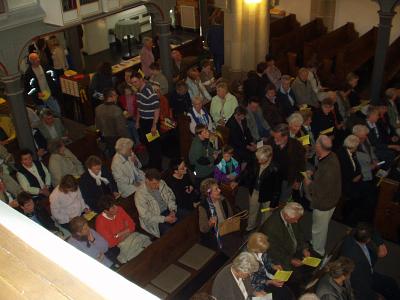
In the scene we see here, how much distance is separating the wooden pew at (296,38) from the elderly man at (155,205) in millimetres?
7452

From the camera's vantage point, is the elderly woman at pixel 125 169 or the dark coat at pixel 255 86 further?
the dark coat at pixel 255 86

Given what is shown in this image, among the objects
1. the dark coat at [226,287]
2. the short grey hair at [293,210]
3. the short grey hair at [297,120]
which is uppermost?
the short grey hair at [297,120]

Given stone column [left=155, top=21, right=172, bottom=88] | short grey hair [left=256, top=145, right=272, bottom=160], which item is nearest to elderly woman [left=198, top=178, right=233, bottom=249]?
short grey hair [left=256, top=145, right=272, bottom=160]

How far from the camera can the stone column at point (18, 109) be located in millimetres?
7852

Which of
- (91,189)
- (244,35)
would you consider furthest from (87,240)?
(244,35)

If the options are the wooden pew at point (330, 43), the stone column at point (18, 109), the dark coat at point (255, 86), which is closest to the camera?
the stone column at point (18, 109)

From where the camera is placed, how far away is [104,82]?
10164mm

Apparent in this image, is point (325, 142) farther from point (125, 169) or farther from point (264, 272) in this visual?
point (125, 169)

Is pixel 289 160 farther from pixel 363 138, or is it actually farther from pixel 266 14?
pixel 266 14

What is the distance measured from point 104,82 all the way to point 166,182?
4209 millimetres

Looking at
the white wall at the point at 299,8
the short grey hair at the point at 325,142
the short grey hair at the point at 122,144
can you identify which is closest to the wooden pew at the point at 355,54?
the white wall at the point at 299,8

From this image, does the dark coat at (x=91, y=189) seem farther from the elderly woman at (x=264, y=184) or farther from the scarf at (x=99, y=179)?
the elderly woman at (x=264, y=184)

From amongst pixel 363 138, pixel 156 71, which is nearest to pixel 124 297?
pixel 363 138

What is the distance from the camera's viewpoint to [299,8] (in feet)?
Result: 51.8
